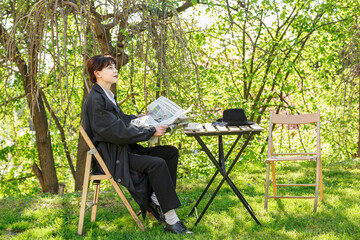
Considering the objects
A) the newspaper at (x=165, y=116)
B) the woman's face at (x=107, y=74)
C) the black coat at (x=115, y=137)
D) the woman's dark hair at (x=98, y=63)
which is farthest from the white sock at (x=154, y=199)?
the woman's dark hair at (x=98, y=63)

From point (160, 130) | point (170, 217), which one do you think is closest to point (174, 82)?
point (160, 130)

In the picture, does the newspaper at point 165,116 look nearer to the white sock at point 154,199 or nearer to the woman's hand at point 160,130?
the woman's hand at point 160,130

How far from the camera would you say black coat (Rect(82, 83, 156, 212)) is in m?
3.02

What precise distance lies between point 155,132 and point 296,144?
8.54m

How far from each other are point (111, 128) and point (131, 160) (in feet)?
1.03

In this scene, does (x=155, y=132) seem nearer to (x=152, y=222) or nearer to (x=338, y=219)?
(x=152, y=222)

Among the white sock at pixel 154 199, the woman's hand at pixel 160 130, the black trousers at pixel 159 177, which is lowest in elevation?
the white sock at pixel 154 199

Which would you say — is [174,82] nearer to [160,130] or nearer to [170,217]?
[160,130]

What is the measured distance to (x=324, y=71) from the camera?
8727 millimetres

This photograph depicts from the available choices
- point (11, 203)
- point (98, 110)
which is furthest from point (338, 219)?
point (11, 203)

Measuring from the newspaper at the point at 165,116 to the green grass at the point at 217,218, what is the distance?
33.4 inches

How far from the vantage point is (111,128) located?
3.01 m

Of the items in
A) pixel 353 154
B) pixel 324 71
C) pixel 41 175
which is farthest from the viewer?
pixel 353 154

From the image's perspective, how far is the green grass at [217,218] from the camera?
3016 mm
